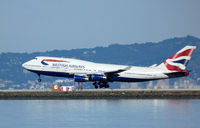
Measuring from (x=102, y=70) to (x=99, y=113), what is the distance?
3790 centimetres

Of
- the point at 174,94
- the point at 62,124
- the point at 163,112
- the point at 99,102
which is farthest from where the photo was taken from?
the point at 174,94

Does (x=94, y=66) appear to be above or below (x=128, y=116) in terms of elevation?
above

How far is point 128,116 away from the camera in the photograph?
3679 inches

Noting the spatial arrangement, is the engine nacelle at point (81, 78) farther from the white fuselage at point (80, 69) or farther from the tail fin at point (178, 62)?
Answer: the tail fin at point (178, 62)

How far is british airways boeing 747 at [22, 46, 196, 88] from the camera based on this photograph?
13212 cm

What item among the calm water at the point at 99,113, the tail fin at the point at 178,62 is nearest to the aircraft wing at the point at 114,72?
the tail fin at the point at 178,62

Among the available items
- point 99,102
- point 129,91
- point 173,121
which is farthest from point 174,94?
point 173,121

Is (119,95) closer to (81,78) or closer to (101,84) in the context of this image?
(81,78)

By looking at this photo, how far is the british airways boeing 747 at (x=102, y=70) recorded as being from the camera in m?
132

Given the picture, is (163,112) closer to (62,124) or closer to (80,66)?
(62,124)

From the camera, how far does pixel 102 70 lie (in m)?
135

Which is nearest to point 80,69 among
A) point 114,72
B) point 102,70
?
point 102,70

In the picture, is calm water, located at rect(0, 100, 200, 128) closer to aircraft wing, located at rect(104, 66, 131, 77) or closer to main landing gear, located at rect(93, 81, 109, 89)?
aircraft wing, located at rect(104, 66, 131, 77)

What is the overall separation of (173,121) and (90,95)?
42154 millimetres
